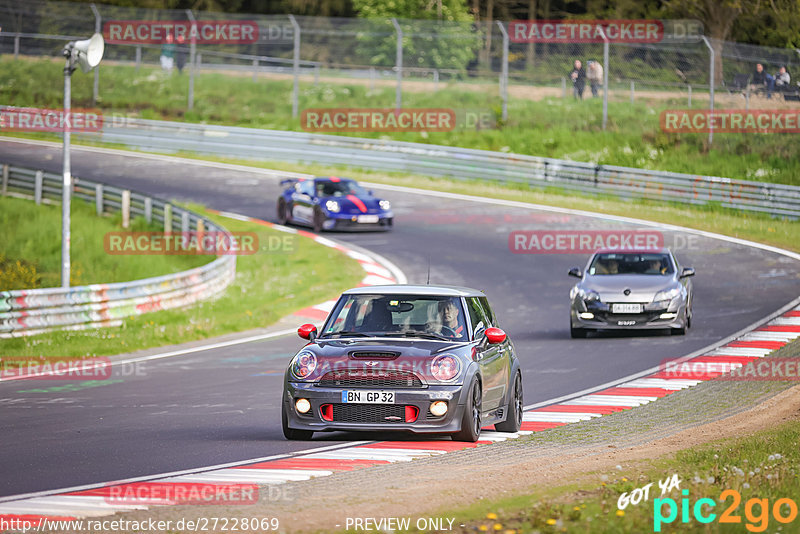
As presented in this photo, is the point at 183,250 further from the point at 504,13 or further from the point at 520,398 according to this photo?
the point at 504,13

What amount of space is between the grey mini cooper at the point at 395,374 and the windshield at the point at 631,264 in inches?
365

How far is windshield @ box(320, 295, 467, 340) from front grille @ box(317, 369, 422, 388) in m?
0.68

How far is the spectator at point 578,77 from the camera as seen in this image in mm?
38719

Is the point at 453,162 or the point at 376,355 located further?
the point at 453,162

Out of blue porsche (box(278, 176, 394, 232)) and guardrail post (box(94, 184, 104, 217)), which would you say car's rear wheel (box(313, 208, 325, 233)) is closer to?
blue porsche (box(278, 176, 394, 232))

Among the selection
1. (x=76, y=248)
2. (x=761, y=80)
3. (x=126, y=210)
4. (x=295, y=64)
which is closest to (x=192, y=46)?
(x=295, y=64)

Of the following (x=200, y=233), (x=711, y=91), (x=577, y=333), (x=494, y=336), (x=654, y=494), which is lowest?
(x=577, y=333)

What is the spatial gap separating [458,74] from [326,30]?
4617 mm

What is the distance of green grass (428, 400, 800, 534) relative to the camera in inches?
268

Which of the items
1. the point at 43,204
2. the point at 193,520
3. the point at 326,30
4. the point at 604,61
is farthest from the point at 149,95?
the point at 193,520

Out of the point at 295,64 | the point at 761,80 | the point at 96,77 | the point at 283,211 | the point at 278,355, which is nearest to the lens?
the point at 278,355

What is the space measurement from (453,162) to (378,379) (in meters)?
28.7

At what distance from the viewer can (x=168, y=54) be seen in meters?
45.0

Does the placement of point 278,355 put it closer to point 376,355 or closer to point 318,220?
point 376,355
